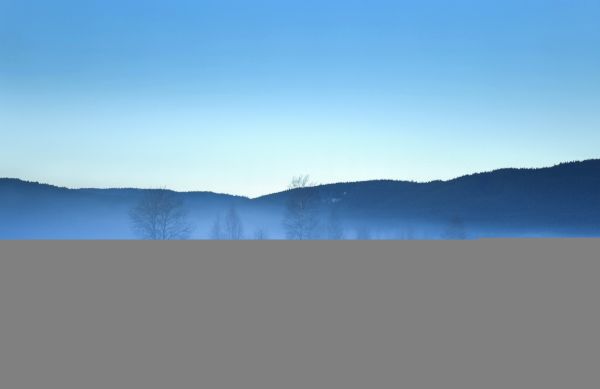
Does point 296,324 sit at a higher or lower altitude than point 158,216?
lower

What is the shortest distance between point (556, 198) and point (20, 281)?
8462 centimetres

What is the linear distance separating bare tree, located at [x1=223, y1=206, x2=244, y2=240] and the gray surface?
5936 centimetres

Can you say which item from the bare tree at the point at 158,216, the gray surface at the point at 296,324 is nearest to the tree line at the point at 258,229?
the bare tree at the point at 158,216

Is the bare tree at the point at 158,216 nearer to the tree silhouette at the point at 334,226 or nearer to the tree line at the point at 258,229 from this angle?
the tree line at the point at 258,229

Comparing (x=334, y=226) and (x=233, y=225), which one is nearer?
(x=334, y=226)

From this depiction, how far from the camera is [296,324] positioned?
1338 centimetres

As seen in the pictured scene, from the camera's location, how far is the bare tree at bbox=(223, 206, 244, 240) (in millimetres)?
84750

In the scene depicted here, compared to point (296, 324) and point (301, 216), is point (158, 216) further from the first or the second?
point (296, 324)

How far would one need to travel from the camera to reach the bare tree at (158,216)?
227 feet

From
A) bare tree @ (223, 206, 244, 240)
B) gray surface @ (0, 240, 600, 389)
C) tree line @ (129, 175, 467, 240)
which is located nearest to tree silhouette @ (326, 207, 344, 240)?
tree line @ (129, 175, 467, 240)

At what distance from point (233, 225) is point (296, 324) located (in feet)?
241

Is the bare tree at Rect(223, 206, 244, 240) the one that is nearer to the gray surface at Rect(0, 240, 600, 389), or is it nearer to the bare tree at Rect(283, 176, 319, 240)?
the bare tree at Rect(283, 176, 319, 240)

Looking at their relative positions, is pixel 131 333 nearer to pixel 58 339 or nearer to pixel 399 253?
pixel 58 339

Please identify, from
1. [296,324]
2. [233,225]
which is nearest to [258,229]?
[233,225]
